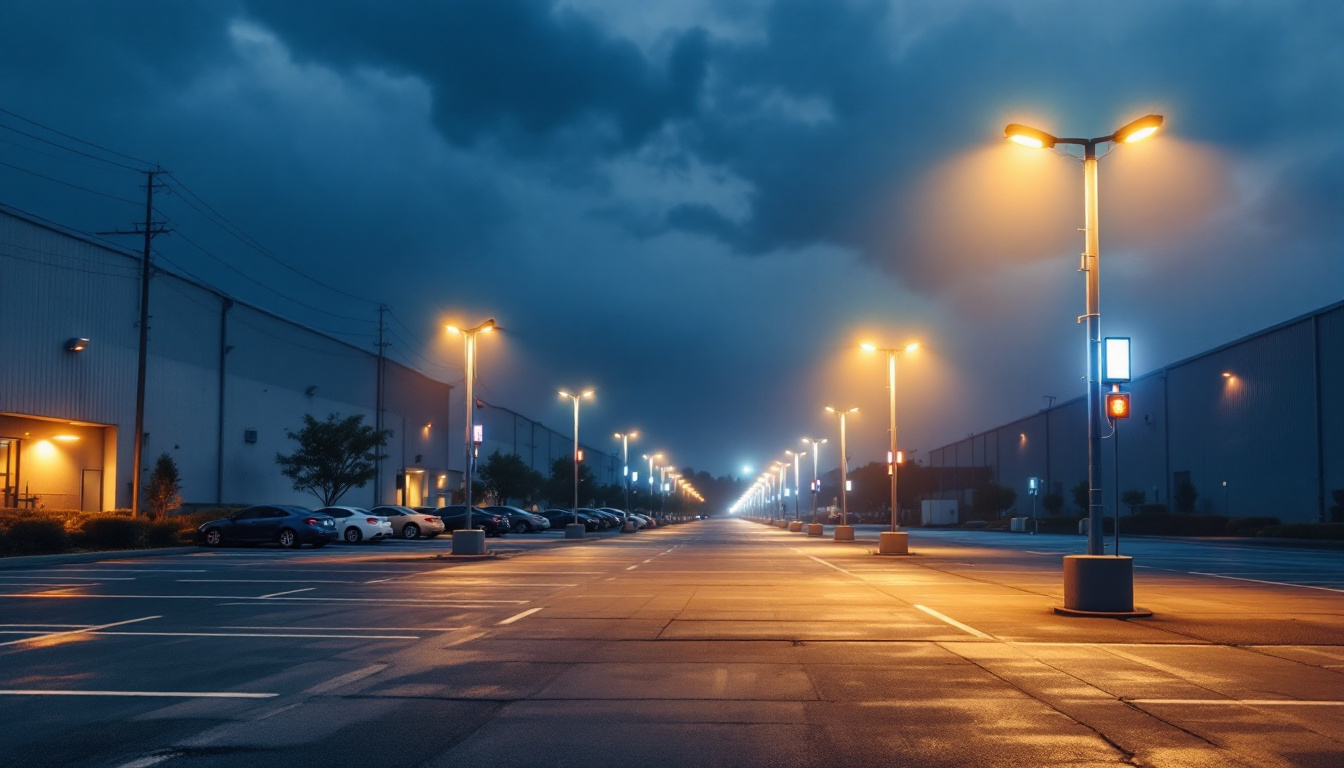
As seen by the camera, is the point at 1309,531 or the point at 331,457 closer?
the point at 1309,531

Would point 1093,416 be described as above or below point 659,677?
above

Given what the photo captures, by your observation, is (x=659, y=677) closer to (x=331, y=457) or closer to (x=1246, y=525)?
(x=331, y=457)

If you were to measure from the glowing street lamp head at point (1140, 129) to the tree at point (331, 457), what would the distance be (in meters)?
48.0

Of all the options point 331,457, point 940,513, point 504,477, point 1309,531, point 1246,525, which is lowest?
point 940,513

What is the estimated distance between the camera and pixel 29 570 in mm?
26547

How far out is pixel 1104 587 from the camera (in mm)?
16094

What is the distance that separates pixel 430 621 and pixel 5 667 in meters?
5.50

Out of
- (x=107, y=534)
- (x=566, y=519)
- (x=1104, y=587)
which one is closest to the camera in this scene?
(x=1104, y=587)

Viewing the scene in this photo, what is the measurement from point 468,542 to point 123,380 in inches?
987

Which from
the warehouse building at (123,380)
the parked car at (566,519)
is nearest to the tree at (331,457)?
the warehouse building at (123,380)

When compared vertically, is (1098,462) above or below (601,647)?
above

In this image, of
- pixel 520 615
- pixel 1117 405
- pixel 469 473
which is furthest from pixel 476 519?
pixel 1117 405

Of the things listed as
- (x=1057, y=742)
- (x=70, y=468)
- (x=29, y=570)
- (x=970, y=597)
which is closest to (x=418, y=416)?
(x=70, y=468)

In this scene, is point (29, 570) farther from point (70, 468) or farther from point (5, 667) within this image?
point (70, 468)
